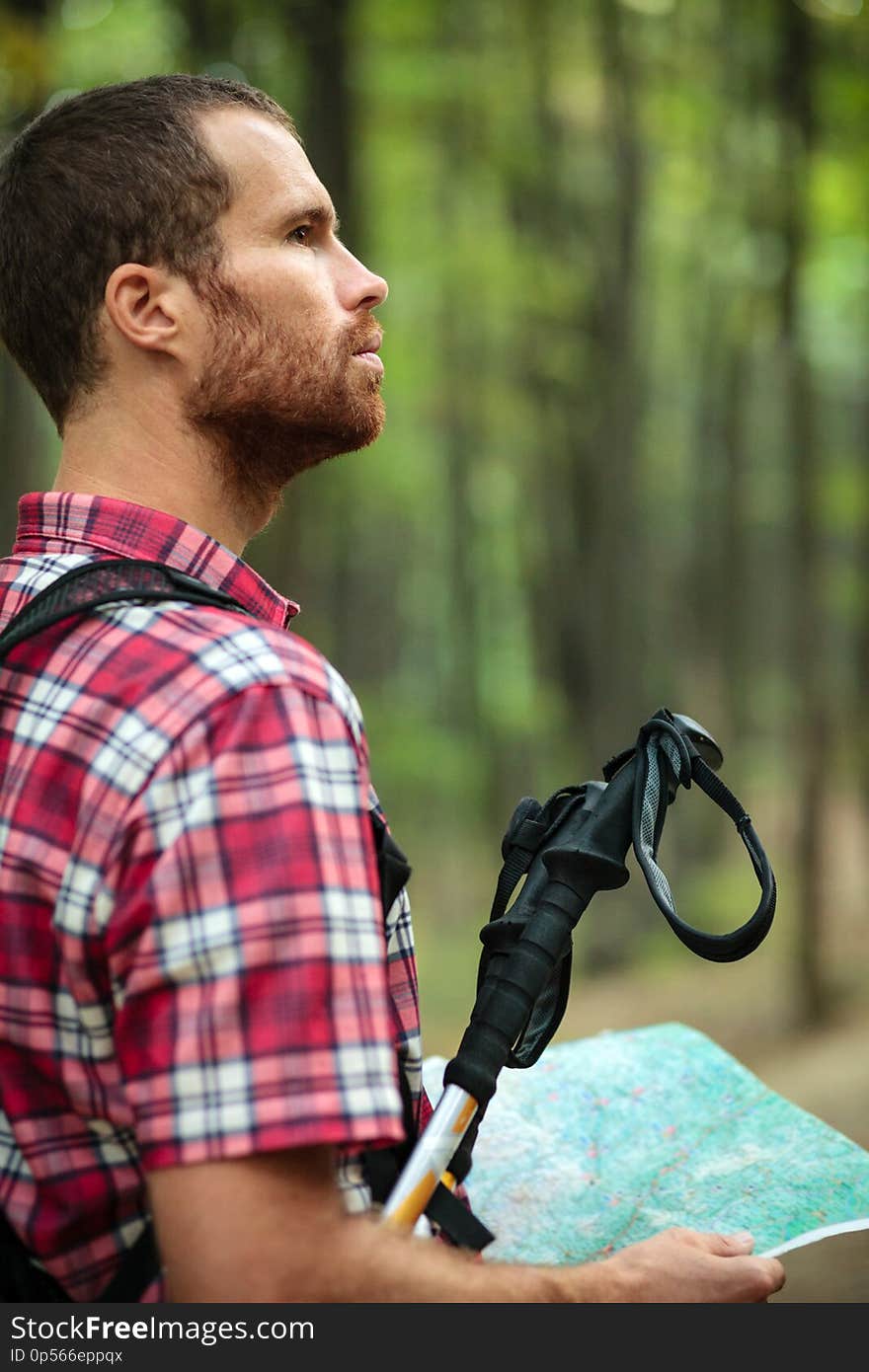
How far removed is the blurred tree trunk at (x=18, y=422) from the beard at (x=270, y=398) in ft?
14.9

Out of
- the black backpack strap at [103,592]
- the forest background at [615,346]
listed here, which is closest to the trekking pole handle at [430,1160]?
the black backpack strap at [103,592]

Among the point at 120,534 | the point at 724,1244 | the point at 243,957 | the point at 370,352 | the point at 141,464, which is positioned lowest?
the point at 724,1244

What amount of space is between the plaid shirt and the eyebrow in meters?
0.72

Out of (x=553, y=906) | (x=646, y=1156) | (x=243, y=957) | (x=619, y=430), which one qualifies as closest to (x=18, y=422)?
(x=646, y=1156)

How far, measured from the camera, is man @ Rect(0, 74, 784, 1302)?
4.84 feet

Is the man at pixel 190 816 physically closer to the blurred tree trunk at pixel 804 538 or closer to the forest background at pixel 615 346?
the forest background at pixel 615 346

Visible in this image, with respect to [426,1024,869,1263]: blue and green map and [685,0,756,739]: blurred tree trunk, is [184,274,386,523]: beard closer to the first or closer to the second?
[426,1024,869,1263]: blue and green map

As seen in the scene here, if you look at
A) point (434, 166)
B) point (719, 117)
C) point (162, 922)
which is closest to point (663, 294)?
point (434, 166)

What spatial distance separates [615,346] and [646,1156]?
9.88 meters

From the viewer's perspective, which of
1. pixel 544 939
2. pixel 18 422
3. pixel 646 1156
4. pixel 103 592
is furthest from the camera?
pixel 18 422

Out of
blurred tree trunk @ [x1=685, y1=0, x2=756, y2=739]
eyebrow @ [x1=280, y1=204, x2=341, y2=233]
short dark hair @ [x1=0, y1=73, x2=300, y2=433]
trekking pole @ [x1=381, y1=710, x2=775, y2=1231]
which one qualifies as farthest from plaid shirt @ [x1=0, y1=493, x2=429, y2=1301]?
blurred tree trunk @ [x1=685, y1=0, x2=756, y2=739]

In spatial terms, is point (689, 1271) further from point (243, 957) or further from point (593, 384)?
point (593, 384)

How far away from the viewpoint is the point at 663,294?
1612 centimetres

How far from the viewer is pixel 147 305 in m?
2.02
